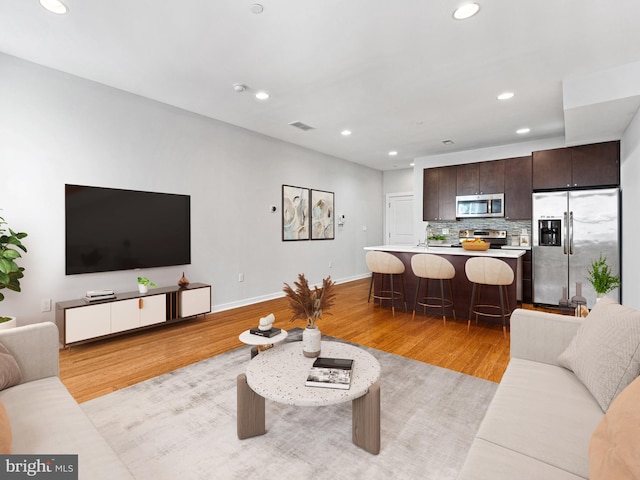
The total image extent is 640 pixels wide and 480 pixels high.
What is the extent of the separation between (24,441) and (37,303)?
8.68ft

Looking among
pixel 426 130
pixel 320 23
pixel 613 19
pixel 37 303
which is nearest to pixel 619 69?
pixel 613 19

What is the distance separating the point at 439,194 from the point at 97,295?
5779mm

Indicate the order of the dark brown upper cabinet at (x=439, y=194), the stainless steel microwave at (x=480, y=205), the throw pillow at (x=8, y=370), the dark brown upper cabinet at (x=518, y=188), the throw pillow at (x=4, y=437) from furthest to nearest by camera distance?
the dark brown upper cabinet at (x=439, y=194)
the stainless steel microwave at (x=480, y=205)
the dark brown upper cabinet at (x=518, y=188)
the throw pillow at (x=8, y=370)
the throw pillow at (x=4, y=437)

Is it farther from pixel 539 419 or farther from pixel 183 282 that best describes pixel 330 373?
pixel 183 282

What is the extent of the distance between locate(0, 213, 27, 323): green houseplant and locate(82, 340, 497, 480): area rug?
4.75 ft

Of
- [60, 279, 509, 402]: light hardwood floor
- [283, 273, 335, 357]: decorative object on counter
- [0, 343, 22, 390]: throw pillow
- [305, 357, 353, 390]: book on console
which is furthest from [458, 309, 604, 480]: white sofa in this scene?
[0, 343, 22, 390]: throw pillow

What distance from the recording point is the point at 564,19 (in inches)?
94.0

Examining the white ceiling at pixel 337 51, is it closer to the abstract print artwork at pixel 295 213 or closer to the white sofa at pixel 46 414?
the abstract print artwork at pixel 295 213

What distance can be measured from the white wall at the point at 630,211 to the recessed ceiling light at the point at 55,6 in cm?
537

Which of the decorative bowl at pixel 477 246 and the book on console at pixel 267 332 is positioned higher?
the decorative bowl at pixel 477 246

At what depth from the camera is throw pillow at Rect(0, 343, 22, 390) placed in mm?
1551

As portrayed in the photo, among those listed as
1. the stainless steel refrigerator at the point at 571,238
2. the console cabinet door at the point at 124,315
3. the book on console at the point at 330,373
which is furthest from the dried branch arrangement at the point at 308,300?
the stainless steel refrigerator at the point at 571,238

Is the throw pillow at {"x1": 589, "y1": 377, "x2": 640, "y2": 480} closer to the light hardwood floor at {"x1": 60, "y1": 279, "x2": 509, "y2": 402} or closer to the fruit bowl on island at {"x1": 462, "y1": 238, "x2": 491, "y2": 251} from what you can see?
the light hardwood floor at {"x1": 60, "y1": 279, "x2": 509, "y2": 402}

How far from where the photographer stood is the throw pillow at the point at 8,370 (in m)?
1.55
